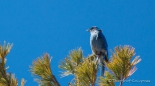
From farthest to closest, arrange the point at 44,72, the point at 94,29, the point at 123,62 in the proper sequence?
the point at 94,29 → the point at 44,72 → the point at 123,62

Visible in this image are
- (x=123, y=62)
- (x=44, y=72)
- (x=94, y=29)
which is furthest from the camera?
(x=94, y=29)

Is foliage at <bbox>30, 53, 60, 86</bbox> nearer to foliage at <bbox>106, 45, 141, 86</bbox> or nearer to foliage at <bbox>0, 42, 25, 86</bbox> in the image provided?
foliage at <bbox>0, 42, 25, 86</bbox>

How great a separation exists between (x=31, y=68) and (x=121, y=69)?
0.86 meters

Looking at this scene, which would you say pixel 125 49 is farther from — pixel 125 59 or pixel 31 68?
pixel 31 68

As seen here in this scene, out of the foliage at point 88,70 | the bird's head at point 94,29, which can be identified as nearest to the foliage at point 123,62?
the foliage at point 88,70

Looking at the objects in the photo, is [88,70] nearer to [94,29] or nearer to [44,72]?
[44,72]

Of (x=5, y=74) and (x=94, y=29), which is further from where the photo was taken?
(x=94, y=29)

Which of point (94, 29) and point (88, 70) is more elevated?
point (94, 29)

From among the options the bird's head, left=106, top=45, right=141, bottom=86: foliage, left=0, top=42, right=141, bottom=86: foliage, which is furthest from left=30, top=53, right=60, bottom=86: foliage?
the bird's head

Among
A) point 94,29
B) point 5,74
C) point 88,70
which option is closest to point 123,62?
point 88,70

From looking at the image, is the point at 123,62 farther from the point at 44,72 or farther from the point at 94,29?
the point at 94,29

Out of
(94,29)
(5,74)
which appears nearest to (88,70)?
(5,74)

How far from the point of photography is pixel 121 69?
289cm

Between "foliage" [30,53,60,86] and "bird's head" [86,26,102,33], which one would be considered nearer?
"foliage" [30,53,60,86]
